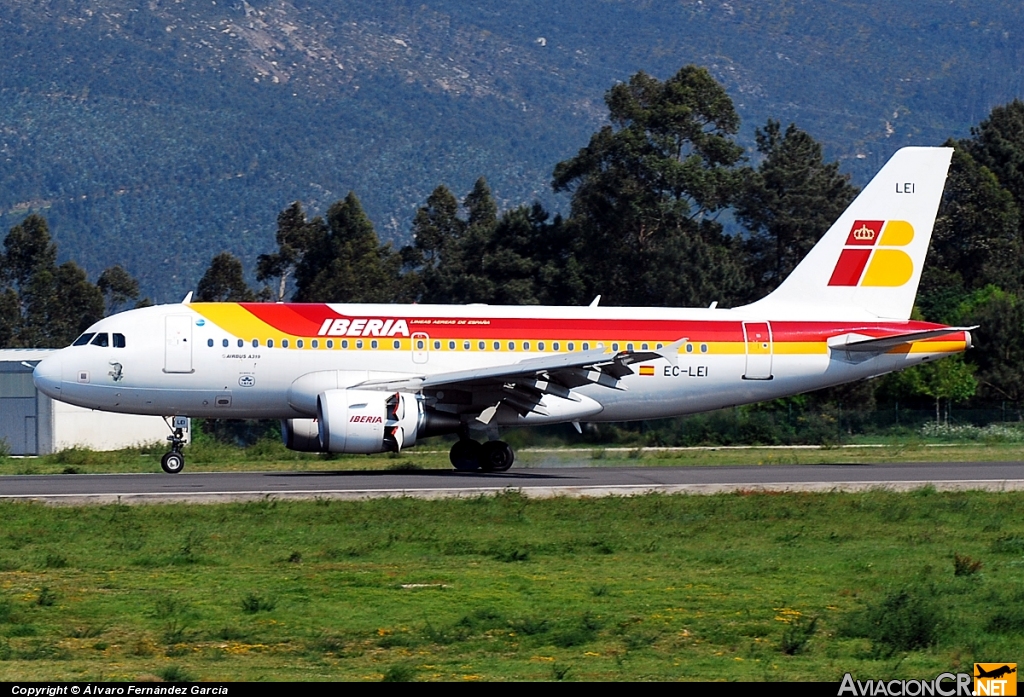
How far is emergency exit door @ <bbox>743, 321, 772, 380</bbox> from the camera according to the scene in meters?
33.3

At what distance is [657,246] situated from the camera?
77.1m

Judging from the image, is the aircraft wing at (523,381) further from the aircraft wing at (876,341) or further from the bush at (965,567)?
the bush at (965,567)

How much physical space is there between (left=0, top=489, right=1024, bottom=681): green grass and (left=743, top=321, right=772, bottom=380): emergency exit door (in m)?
9.07

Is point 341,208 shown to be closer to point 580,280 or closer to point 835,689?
point 580,280

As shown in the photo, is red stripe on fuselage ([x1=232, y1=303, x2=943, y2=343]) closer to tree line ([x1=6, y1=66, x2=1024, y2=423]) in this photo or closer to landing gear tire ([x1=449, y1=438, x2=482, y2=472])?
landing gear tire ([x1=449, y1=438, x2=482, y2=472])

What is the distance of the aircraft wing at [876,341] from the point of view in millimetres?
33562

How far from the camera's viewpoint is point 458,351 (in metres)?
31.5

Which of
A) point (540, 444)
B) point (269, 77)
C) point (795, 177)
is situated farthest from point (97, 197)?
point (540, 444)

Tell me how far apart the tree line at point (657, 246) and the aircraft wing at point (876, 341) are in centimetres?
2686

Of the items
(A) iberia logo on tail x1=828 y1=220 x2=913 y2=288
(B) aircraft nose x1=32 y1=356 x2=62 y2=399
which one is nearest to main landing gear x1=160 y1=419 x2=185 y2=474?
(B) aircraft nose x1=32 y1=356 x2=62 y2=399

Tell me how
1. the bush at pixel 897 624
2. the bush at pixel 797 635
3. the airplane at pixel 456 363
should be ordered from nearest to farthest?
the bush at pixel 797 635 < the bush at pixel 897 624 < the airplane at pixel 456 363

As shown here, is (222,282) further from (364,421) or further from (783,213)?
(364,421)

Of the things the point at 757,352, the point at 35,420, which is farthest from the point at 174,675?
the point at 35,420

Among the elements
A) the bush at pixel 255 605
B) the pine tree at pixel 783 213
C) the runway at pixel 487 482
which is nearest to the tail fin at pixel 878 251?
the runway at pixel 487 482
